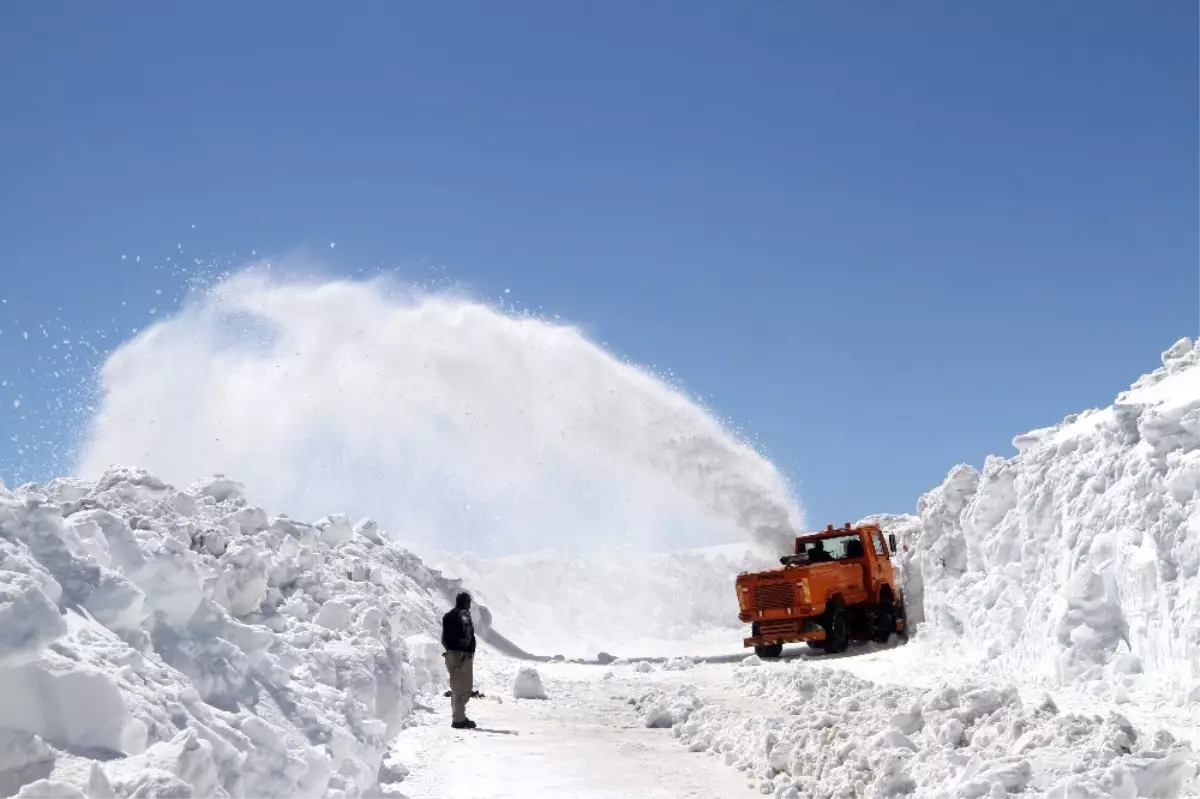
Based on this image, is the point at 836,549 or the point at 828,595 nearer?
the point at 828,595

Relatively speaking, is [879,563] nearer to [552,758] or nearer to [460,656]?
[460,656]

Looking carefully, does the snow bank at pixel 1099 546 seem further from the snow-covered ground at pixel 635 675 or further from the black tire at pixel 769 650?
the black tire at pixel 769 650

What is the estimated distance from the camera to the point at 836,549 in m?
20.6

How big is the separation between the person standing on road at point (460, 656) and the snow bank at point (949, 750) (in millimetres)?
2703

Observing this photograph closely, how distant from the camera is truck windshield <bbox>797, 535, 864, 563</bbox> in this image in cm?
2044

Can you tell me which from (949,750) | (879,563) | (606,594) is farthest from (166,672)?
(606,594)

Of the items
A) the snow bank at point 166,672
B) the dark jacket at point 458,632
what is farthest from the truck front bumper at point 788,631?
the snow bank at point 166,672

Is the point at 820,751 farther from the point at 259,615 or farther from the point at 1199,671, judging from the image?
the point at 259,615

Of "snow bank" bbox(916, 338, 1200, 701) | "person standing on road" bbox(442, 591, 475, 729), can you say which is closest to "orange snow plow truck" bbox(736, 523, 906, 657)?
"snow bank" bbox(916, 338, 1200, 701)

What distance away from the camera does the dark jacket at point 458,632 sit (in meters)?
12.2

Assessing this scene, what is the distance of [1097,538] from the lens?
1095cm

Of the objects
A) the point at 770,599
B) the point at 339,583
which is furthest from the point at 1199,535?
the point at 770,599

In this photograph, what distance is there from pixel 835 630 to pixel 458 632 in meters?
9.42

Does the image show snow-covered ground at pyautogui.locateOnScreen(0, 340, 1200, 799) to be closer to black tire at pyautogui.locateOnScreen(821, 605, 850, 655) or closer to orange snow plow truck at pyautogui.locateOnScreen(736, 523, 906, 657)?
black tire at pyautogui.locateOnScreen(821, 605, 850, 655)
